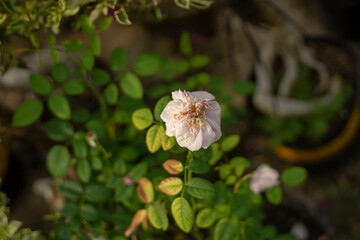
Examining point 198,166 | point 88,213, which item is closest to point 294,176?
point 198,166

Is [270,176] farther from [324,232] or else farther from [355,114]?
[355,114]

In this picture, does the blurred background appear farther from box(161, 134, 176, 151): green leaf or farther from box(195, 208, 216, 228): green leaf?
box(161, 134, 176, 151): green leaf

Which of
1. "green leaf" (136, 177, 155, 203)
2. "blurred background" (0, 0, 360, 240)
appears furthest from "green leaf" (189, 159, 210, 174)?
"blurred background" (0, 0, 360, 240)

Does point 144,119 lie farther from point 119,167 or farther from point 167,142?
point 119,167

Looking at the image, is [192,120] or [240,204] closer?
[192,120]

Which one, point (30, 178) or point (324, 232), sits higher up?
point (324, 232)

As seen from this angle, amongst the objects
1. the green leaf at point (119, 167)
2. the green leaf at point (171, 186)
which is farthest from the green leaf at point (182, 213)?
the green leaf at point (119, 167)

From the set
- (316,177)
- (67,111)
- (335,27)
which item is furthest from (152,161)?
(335,27)
